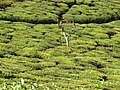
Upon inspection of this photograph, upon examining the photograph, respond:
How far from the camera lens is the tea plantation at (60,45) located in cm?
3741

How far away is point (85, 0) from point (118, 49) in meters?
42.8

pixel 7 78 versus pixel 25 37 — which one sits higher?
pixel 7 78

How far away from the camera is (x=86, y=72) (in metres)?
42.5

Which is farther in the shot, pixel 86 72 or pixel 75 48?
pixel 75 48

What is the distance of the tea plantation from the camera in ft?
123

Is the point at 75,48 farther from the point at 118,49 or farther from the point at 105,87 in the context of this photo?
the point at 105,87

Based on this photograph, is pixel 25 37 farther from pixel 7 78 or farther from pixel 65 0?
pixel 65 0

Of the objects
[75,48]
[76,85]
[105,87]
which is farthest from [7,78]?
[75,48]

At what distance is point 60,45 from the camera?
58.3 meters

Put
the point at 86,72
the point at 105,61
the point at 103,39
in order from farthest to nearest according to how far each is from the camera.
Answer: the point at 103,39, the point at 105,61, the point at 86,72

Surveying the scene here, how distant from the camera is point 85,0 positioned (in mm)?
99875

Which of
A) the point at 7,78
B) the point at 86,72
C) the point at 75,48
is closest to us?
the point at 7,78

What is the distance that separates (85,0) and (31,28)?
34214 millimetres

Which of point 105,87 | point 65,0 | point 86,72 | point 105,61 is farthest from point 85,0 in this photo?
point 105,87
